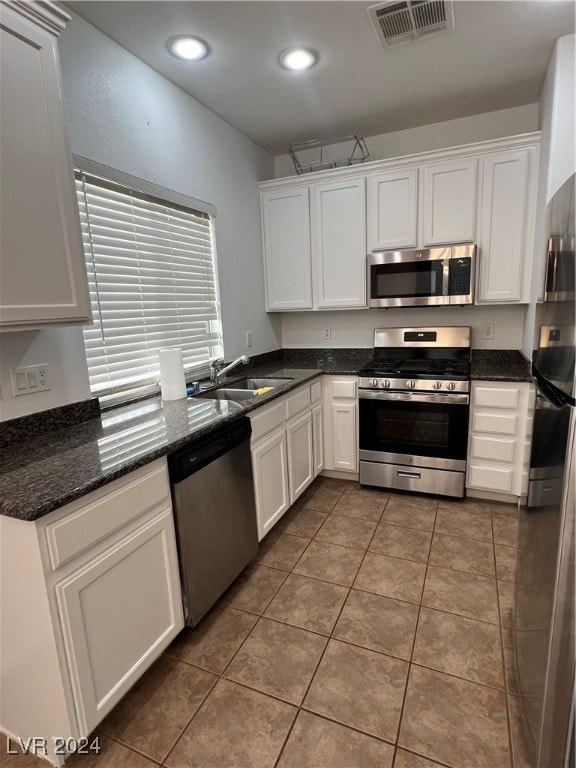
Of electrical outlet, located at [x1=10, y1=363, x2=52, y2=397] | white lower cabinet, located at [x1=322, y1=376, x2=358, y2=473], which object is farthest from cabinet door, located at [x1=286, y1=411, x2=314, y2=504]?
electrical outlet, located at [x1=10, y1=363, x2=52, y2=397]

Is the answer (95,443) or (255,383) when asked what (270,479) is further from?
(95,443)

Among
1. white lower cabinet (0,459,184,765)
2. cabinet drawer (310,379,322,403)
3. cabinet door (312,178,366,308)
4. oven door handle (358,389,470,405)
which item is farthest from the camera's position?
cabinet door (312,178,366,308)

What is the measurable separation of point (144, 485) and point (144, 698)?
2.69 ft

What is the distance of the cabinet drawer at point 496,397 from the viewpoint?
2.61 meters

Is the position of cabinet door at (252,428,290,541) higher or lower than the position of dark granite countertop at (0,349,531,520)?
lower

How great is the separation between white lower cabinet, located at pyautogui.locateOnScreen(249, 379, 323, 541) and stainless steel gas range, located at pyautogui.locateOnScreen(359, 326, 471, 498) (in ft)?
1.25

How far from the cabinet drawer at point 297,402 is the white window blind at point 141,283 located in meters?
0.64

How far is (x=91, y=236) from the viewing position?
1938mm

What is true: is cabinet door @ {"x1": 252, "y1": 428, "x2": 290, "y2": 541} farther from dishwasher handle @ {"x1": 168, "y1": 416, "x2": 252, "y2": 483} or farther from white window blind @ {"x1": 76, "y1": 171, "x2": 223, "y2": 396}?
white window blind @ {"x1": 76, "y1": 171, "x2": 223, "y2": 396}

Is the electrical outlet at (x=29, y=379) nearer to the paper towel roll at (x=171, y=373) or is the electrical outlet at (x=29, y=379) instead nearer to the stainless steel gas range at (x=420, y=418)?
the paper towel roll at (x=171, y=373)

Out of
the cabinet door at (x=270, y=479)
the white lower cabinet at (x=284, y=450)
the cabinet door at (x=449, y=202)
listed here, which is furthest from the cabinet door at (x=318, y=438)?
the cabinet door at (x=449, y=202)

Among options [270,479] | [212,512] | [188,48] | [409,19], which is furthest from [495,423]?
[188,48]

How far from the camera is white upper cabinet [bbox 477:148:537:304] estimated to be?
103 inches

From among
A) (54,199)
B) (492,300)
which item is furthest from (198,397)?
(492,300)
